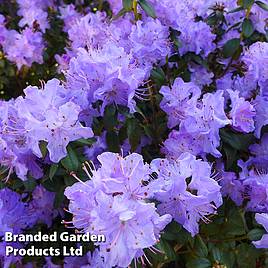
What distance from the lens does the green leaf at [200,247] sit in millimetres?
1694

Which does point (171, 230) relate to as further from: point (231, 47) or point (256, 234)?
point (231, 47)

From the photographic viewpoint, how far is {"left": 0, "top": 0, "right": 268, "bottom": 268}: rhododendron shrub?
1396 millimetres

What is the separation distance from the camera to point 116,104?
67.7 inches

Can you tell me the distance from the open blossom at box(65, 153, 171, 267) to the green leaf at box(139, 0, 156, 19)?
84 centimetres

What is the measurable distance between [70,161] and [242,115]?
59 centimetres

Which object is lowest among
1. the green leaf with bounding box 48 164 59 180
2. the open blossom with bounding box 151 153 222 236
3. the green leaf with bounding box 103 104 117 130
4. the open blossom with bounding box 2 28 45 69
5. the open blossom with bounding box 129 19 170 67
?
the open blossom with bounding box 151 153 222 236

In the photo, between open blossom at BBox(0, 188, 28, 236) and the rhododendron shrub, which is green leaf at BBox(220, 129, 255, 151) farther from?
open blossom at BBox(0, 188, 28, 236)

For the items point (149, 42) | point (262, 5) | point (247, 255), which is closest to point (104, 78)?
point (149, 42)

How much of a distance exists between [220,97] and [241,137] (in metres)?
0.17

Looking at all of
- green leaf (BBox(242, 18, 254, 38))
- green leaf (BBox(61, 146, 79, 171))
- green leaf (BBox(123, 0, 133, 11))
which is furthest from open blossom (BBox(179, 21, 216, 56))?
green leaf (BBox(61, 146, 79, 171))

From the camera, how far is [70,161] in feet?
5.21

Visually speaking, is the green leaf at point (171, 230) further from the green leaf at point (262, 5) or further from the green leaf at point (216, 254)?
the green leaf at point (262, 5)

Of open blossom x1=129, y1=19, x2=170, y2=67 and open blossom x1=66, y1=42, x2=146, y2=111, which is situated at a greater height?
open blossom x1=129, y1=19, x2=170, y2=67

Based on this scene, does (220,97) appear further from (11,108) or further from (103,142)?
(11,108)
